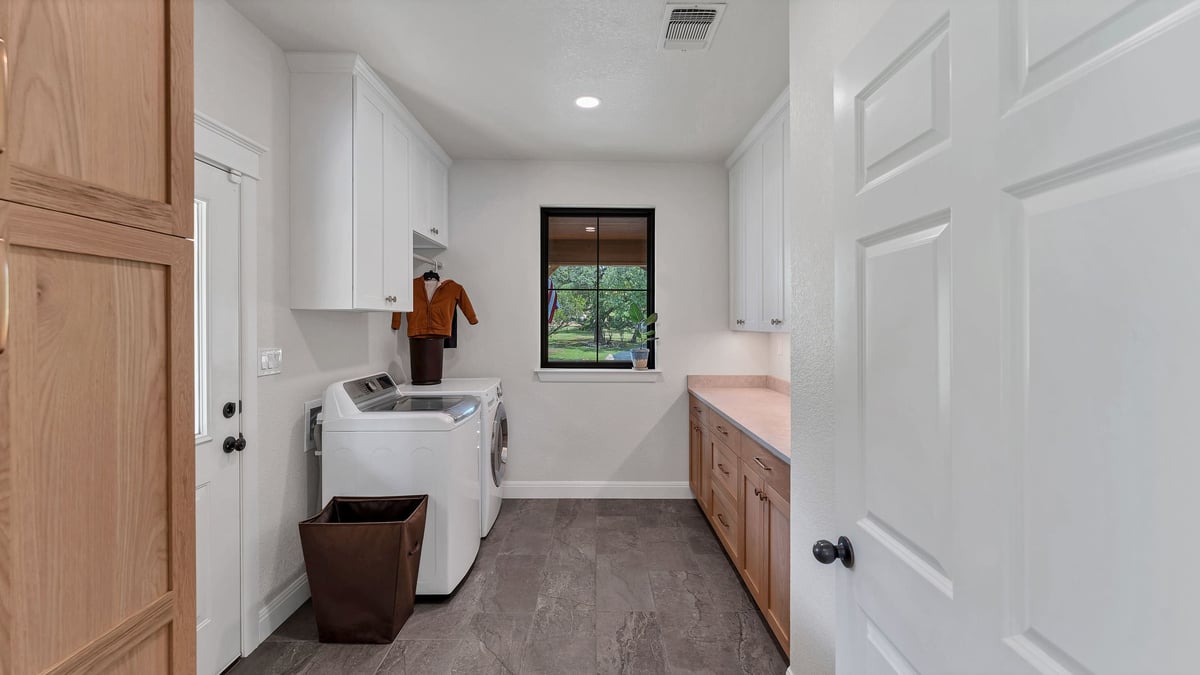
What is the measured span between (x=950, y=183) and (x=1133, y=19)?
0.24 meters

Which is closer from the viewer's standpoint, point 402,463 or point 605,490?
point 402,463

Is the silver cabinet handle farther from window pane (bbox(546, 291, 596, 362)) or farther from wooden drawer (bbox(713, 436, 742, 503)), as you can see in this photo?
window pane (bbox(546, 291, 596, 362))

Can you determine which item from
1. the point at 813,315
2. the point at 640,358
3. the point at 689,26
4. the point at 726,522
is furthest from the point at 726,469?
the point at 689,26

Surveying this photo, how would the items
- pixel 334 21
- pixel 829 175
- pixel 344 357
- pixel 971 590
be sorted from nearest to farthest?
pixel 971 590 → pixel 829 175 → pixel 334 21 → pixel 344 357

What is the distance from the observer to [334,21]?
82.1 inches

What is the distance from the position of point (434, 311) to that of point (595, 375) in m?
1.25

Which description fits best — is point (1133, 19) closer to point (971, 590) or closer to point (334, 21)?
point (971, 590)

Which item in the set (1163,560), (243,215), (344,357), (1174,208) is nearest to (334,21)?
(243,215)

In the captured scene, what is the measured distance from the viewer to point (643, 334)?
3947mm

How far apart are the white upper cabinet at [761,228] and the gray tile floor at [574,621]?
4.62ft

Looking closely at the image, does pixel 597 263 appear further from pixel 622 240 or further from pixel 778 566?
pixel 778 566

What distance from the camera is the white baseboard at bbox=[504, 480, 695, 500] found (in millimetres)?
3859

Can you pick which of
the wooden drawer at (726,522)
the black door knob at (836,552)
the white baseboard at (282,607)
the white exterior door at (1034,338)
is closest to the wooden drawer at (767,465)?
the wooden drawer at (726,522)

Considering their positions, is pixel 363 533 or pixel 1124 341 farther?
pixel 363 533
